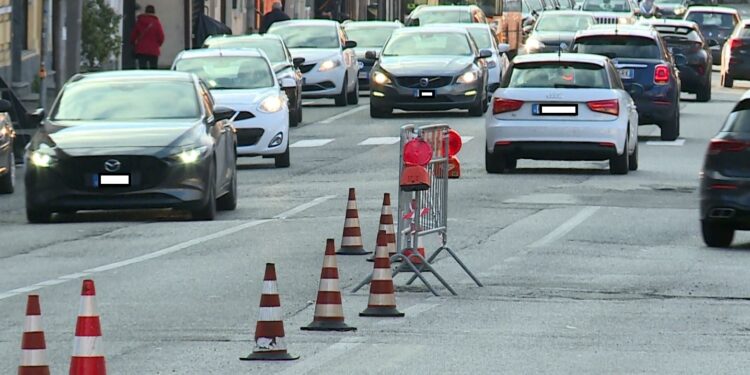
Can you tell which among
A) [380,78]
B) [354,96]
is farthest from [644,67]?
[354,96]

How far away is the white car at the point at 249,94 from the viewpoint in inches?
1086

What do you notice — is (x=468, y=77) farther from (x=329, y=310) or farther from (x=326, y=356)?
(x=326, y=356)

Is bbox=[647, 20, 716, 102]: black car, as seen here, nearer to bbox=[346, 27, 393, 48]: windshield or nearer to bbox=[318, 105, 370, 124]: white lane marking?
bbox=[318, 105, 370, 124]: white lane marking

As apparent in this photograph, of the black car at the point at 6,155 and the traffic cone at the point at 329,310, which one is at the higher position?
the traffic cone at the point at 329,310

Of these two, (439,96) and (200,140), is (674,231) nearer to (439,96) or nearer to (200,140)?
(200,140)

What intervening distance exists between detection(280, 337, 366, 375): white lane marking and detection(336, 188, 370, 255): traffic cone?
503 cm

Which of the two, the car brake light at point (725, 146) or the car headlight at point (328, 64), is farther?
the car headlight at point (328, 64)

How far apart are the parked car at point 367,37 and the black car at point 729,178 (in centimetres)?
2795

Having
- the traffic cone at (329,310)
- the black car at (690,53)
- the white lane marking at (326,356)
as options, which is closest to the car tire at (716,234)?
the traffic cone at (329,310)

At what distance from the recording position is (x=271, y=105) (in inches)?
1101

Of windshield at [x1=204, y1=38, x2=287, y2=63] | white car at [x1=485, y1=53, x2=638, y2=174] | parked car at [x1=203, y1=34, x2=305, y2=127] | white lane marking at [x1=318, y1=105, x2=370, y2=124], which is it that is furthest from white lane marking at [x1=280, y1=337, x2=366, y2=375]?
white lane marking at [x1=318, y1=105, x2=370, y2=124]

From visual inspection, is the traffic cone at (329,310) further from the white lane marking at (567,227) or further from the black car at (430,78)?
the black car at (430,78)

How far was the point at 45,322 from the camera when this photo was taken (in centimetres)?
1270

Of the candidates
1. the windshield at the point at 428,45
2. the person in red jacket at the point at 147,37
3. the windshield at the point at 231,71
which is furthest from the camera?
the person in red jacket at the point at 147,37
